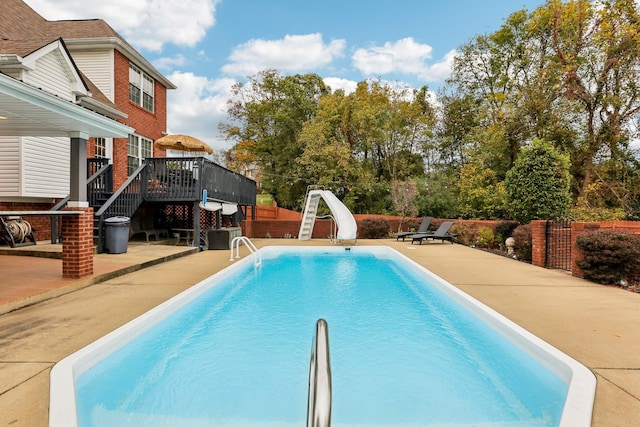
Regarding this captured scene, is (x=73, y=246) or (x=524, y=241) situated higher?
(x=73, y=246)

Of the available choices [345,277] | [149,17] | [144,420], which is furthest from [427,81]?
[144,420]

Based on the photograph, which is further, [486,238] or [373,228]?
[373,228]

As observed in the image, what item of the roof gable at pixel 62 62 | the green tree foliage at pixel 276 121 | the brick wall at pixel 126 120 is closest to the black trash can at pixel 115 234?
the roof gable at pixel 62 62

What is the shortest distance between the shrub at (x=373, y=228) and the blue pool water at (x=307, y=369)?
12151 mm

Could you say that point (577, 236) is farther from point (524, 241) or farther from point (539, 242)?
point (524, 241)

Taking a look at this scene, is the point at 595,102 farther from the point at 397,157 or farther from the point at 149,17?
the point at 149,17

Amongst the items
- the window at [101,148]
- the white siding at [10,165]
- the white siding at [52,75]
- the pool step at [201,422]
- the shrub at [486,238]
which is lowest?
the pool step at [201,422]

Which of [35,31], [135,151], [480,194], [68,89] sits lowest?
[480,194]

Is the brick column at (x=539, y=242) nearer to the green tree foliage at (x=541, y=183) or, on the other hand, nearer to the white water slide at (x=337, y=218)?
the green tree foliage at (x=541, y=183)

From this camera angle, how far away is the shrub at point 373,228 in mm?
18375

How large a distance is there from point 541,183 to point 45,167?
13760 mm

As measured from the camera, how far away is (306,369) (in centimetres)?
372

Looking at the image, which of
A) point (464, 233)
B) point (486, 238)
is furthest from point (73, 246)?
point (464, 233)

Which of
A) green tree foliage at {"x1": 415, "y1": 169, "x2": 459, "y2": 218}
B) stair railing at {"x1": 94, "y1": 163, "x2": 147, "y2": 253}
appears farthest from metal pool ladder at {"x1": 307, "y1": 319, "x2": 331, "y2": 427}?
green tree foliage at {"x1": 415, "y1": 169, "x2": 459, "y2": 218}
